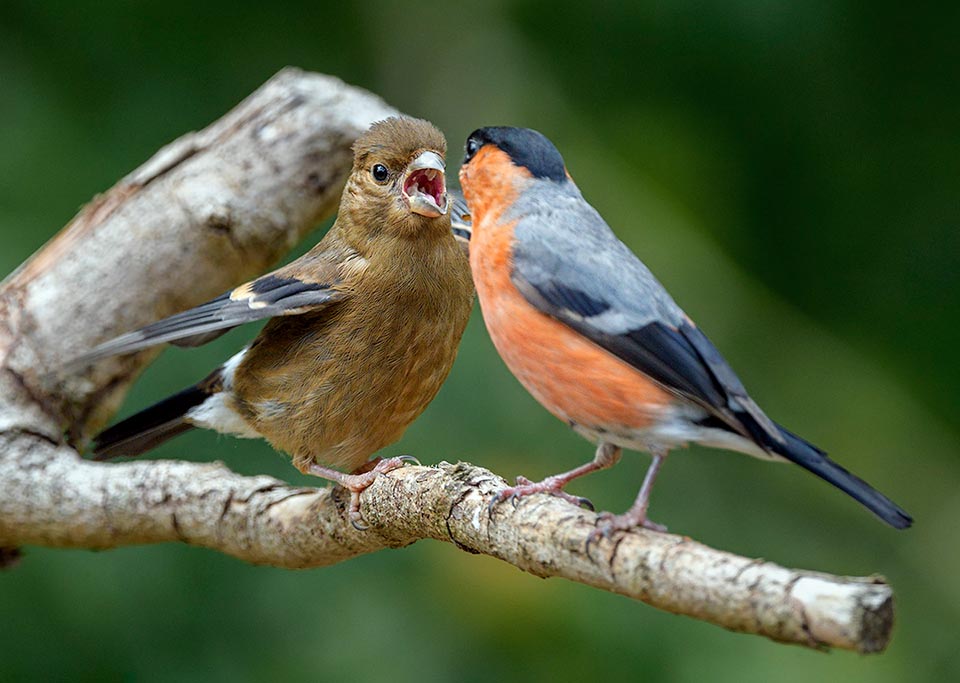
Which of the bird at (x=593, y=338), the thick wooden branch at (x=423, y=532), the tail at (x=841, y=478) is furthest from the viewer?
the bird at (x=593, y=338)

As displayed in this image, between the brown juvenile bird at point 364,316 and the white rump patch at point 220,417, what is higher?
the brown juvenile bird at point 364,316

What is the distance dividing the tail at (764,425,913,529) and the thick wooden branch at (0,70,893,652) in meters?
0.32

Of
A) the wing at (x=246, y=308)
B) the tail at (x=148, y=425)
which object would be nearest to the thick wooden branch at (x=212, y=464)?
the tail at (x=148, y=425)

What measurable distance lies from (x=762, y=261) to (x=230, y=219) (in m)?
2.52

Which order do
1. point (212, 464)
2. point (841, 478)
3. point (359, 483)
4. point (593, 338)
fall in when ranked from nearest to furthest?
point (841, 478), point (593, 338), point (359, 483), point (212, 464)

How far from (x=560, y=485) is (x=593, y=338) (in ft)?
1.39

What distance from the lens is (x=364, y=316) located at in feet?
10.8

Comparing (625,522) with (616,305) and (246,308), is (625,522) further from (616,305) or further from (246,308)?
(246,308)

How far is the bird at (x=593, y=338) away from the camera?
237cm

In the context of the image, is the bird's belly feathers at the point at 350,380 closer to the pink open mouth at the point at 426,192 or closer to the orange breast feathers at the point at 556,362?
the pink open mouth at the point at 426,192

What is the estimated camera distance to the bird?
237 centimetres

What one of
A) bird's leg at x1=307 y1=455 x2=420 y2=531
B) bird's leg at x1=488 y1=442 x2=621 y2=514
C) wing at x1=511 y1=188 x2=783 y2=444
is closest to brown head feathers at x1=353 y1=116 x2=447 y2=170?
wing at x1=511 y1=188 x2=783 y2=444

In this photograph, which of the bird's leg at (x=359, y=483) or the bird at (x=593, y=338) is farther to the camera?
the bird's leg at (x=359, y=483)

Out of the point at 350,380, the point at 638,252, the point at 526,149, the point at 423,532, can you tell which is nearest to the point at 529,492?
the point at 423,532
